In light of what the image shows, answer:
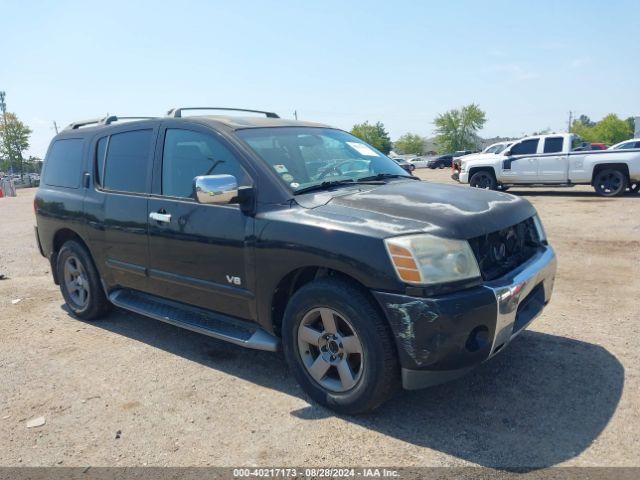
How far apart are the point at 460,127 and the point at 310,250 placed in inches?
3573

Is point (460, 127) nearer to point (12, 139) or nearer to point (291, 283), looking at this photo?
point (12, 139)

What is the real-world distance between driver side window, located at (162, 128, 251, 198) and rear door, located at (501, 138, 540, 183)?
13706 millimetres

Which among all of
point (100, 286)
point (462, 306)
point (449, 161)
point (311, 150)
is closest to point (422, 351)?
point (462, 306)

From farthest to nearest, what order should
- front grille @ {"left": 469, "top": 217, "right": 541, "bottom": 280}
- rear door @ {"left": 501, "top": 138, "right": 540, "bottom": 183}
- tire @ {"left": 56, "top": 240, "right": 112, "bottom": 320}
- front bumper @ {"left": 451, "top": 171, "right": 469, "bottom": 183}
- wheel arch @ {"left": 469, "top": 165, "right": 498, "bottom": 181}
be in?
1. front bumper @ {"left": 451, "top": 171, "right": 469, "bottom": 183}
2. wheel arch @ {"left": 469, "top": 165, "right": 498, "bottom": 181}
3. rear door @ {"left": 501, "top": 138, "right": 540, "bottom": 183}
4. tire @ {"left": 56, "top": 240, "right": 112, "bottom": 320}
5. front grille @ {"left": 469, "top": 217, "right": 541, "bottom": 280}

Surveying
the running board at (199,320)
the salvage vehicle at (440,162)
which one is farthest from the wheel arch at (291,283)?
the salvage vehicle at (440,162)

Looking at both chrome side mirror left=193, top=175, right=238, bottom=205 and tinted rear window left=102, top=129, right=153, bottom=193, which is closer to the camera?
chrome side mirror left=193, top=175, right=238, bottom=205

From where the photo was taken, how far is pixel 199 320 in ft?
12.9

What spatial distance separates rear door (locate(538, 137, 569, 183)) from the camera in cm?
1505

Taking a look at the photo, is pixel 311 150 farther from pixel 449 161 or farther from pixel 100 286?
pixel 449 161

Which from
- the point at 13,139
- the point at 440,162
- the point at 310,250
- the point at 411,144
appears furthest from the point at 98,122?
the point at 411,144

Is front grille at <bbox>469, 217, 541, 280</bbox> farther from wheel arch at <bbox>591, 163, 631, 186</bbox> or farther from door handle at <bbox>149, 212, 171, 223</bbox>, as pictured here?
wheel arch at <bbox>591, 163, 631, 186</bbox>

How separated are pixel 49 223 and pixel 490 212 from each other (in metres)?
4.31

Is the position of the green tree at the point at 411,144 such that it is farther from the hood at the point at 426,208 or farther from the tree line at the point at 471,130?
the hood at the point at 426,208

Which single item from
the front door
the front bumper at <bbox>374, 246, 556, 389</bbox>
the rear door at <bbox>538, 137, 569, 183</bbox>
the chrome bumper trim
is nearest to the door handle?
the front door
